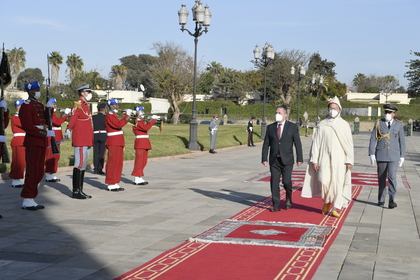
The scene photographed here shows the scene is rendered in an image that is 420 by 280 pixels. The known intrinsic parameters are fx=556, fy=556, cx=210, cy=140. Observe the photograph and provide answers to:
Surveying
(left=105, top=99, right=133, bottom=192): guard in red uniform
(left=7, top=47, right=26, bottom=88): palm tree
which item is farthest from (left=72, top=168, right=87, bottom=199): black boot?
(left=7, top=47, right=26, bottom=88): palm tree

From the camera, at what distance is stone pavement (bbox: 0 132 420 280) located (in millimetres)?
5777

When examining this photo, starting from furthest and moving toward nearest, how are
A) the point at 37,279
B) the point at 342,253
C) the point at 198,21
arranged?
the point at 198,21 < the point at 342,253 < the point at 37,279

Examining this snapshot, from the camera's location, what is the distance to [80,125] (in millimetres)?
10672

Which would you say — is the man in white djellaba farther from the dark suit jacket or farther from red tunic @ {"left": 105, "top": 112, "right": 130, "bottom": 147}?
red tunic @ {"left": 105, "top": 112, "right": 130, "bottom": 147}

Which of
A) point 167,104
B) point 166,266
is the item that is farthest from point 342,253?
point 167,104

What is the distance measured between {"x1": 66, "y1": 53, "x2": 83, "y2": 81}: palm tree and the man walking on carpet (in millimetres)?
91144

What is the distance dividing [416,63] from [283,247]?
9045cm

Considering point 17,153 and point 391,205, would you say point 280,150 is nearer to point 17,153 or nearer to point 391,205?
point 391,205

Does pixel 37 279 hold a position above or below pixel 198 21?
below

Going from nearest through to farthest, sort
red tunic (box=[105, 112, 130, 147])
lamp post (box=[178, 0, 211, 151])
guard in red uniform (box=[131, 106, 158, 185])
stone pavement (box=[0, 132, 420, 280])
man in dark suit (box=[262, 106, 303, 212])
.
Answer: stone pavement (box=[0, 132, 420, 280]) < man in dark suit (box=[262, 106, 303, 212]) < red tunic (box=[105, 112, 130, 147]) < guard in red uniform (box=[131, 106, 158, 185]) < lamp post (box=[178, 0, 211, 151])

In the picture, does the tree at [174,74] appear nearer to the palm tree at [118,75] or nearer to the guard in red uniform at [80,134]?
the palm tree at [118,75]

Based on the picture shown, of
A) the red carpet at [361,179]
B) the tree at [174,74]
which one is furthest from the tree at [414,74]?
the red carpet at [361,179]

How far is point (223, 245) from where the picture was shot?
6.80 meters

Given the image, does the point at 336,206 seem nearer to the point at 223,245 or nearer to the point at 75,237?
the point at 223,245
